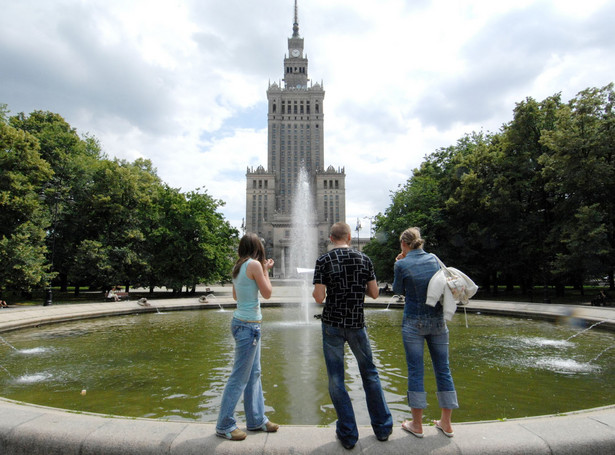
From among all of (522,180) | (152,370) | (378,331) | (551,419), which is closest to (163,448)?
(551,419)

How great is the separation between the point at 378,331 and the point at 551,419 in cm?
842

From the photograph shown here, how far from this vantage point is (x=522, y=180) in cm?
2562

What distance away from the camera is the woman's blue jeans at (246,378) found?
3.71m

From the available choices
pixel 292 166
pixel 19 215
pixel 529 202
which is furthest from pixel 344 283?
pixel 292 166

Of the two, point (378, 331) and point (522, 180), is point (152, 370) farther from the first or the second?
point (522, 180)

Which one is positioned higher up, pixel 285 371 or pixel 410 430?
pixel 410 430

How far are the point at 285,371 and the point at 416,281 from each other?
4.27 meters

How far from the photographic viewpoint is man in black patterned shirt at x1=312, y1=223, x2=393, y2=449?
347 centimetres

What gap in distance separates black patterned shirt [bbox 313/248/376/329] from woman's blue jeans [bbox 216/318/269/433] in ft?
2.59

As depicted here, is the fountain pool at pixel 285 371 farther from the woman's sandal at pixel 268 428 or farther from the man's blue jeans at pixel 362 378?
the man's blue jeans at pixel 362 378

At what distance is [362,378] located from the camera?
11.5 feet

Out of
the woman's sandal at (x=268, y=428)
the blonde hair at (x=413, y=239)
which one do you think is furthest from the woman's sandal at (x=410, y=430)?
the blonde hair at (x=413, y=239)

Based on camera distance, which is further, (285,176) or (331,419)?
(285,176)

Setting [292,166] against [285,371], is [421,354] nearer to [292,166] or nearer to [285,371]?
[285,371]
